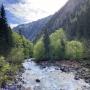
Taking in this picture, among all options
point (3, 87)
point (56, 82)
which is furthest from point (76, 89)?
point (3, 87)

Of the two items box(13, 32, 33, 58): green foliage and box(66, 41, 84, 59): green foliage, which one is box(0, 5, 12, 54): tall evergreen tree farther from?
box(66, 41, 84, 59): green foliage

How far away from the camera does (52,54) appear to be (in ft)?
410

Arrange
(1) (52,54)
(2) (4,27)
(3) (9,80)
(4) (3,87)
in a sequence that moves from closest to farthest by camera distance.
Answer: (4) (3,87)
(3) (9,80)
(2) (4,27)
(1) (52,54)

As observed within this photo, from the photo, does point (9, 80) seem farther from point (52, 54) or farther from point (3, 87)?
point (52, 54)

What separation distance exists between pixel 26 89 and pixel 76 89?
9.60 meters

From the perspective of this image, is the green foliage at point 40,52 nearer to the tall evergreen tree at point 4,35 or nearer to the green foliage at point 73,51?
the green foliage at point 73,51

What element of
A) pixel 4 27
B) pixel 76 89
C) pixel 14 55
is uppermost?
pixel 4 27

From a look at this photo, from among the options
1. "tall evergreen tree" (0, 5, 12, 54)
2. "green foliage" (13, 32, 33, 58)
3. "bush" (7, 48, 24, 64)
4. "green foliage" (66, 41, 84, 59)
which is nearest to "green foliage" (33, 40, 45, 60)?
"green foliage" (13, 32, 33, 58)

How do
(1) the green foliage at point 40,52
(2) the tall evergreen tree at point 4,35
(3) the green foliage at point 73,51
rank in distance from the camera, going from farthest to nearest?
(1) the green foliage at point 40,52 → (3) the green foliage at point 73,51 → (2) the tall evergreen tree at point 4,35

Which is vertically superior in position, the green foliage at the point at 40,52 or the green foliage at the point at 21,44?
the green foliage at the point at 21,44

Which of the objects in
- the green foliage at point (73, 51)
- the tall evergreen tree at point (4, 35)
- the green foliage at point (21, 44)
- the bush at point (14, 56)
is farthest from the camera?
the green foliage at point (21, 44)

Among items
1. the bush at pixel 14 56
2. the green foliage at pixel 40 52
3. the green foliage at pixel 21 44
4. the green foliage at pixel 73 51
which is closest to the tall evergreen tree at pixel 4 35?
the bush at pixel 14 56

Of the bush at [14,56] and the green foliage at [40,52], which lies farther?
the green foliage at [40,52]

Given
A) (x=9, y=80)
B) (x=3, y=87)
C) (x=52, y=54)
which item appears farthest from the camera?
(x=52, y=54)
